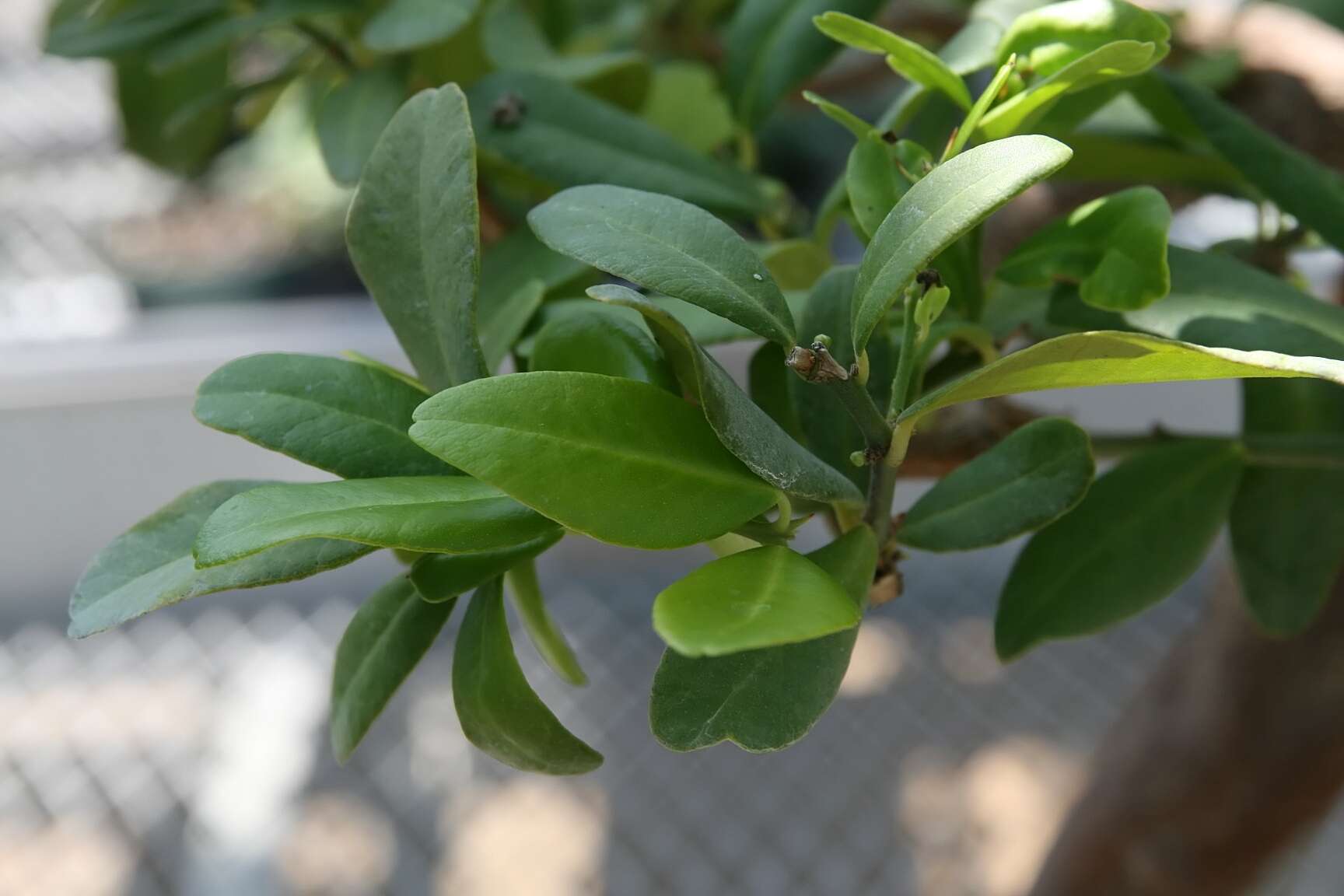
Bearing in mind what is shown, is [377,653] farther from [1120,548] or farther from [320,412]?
[1120,548]

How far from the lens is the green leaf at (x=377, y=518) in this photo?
179mm

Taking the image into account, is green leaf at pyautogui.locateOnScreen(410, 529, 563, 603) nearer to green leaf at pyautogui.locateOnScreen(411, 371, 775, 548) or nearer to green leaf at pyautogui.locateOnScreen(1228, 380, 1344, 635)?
green leaf at pyautogui.locateOnScreen(411, 371, 775, 548)

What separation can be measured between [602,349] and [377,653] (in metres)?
0.09

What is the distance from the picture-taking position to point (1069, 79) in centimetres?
24

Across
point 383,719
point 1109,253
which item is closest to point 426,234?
point 1109,253

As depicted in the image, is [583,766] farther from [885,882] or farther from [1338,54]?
[885,882]

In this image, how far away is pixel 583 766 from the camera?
9.5 inches

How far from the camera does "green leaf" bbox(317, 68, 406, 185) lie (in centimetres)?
38

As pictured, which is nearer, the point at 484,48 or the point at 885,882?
the point at 484,48

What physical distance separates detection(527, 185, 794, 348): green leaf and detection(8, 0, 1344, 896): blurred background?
18.7 inches

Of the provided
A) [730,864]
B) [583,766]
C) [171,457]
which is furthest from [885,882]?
[171,457]

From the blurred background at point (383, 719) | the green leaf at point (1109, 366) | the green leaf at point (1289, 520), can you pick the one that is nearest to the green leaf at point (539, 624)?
the green leaf at point (1109, 366)

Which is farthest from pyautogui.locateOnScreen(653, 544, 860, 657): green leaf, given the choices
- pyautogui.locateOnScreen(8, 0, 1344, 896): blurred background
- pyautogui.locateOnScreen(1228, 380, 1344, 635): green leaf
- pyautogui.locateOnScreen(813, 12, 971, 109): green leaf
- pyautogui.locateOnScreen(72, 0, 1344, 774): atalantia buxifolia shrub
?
pyautogui.locateOnScreen(8, 0, 1344, 896): blurred background

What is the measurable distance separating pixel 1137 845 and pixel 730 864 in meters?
0.44
